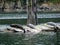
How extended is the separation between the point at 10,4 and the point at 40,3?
7.73 m

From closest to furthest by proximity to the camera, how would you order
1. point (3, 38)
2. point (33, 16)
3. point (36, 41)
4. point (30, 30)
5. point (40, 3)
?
point (36, 41) < point (3, 38) < point (30, 30) < point (33, 16) < point (40, 3)

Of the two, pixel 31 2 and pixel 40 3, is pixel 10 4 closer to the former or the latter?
pixel 40 3

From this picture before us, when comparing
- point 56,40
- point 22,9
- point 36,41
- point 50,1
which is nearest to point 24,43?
point 36,41

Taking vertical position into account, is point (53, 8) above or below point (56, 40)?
below

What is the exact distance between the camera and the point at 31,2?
32.5 meters

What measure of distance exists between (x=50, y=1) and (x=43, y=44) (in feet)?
199

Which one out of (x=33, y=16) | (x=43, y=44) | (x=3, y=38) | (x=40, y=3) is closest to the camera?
(x=43, y=44)

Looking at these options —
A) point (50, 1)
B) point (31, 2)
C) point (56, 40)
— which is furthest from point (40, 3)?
point (56, 40)

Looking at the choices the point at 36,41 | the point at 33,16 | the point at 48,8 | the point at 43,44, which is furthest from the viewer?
the point at 48,8

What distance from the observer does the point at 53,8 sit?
76250 mm

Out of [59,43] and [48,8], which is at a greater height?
[59,43]

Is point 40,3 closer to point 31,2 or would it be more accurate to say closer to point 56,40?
point 31,2

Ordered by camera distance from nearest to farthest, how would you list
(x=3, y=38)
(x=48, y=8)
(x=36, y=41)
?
(x=36, y=41), (x=3, y=38), (x=48, y=8)

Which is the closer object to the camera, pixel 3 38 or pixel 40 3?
pixel 3 38
